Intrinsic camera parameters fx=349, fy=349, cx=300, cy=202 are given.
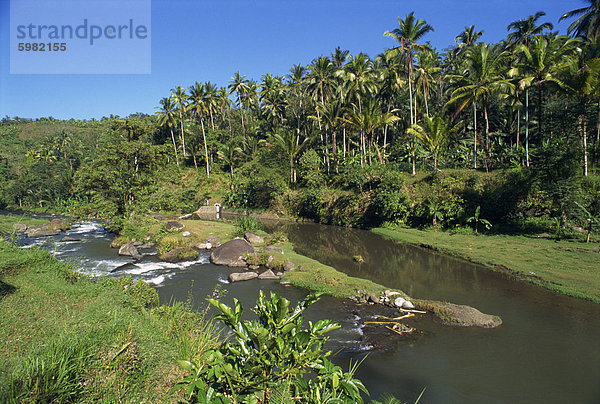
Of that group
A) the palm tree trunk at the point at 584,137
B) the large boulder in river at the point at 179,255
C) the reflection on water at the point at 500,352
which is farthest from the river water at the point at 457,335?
the palm tree trunk at the point at 584,137

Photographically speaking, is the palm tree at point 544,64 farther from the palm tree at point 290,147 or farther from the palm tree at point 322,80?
the palm tree at point 290,147

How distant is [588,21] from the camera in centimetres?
3108

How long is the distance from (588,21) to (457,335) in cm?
3545

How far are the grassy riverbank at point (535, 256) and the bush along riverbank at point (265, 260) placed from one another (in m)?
4.87

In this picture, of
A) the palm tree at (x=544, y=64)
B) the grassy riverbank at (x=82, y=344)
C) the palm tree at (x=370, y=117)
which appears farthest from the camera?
the palm tree at (x=370, y=117)

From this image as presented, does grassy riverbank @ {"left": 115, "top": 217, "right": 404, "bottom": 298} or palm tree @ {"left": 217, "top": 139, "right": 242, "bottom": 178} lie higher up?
palm tree @ {"left": 217, "top": 139, "right": 242, "bottom": 178}

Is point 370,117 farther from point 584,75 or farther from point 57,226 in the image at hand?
point 57,226

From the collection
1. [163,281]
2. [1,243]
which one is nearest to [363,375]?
[163,281]

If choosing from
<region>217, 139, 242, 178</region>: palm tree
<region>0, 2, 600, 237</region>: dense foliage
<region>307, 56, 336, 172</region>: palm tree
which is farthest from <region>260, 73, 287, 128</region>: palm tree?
<region>307, 56, 336, 172</region>: palm tree

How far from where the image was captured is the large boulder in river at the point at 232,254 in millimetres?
18875

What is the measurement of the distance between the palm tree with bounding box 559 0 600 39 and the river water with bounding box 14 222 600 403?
1086 inches

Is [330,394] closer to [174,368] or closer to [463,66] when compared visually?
[174,368]

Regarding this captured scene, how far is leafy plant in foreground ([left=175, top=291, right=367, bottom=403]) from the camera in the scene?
328 cm

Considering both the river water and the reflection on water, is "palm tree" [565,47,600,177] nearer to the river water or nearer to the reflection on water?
the river water
